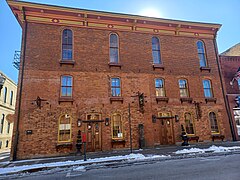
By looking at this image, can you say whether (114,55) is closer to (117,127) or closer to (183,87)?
(117,127)

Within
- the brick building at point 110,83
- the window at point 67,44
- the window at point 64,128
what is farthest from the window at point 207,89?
the window at point 67,44

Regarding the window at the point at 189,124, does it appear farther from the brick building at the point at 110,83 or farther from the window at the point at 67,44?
the window at the point at 67,44

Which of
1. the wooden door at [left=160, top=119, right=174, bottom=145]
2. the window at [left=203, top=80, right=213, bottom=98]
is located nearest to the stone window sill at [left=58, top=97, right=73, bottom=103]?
the wooden door at [left=160, top=119, right=174, bottom=145]

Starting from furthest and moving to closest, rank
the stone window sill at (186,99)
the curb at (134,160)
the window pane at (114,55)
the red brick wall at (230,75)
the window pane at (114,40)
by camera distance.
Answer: the red brick wall at (230,75) < the window pane at (114,40) < the stone window sill at (186,99) < the window pane at (114,55) < the curb at (134,160)

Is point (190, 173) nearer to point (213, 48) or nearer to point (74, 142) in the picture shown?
point (74, 142)

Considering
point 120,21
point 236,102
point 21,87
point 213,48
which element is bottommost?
point 236,102

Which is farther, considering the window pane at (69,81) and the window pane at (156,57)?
the window pane at (156,57)

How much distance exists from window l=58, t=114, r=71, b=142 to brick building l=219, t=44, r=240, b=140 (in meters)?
14.3

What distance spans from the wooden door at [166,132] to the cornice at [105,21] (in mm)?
8396

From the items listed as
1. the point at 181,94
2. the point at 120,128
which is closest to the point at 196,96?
the point at 181,94

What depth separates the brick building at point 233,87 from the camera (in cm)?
1474

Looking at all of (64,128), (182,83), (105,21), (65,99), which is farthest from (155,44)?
(64,128)

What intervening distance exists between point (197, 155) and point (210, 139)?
A: 18.0 feet

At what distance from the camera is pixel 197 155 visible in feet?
31.3
